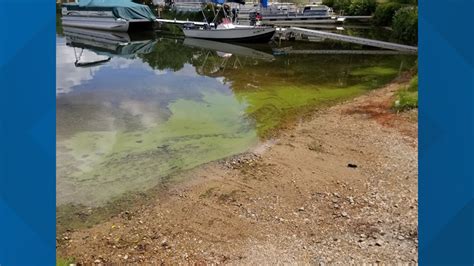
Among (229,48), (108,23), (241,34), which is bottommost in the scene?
(229,48)

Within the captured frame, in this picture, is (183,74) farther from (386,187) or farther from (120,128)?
(386,187)

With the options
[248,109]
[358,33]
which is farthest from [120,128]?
[358,33]

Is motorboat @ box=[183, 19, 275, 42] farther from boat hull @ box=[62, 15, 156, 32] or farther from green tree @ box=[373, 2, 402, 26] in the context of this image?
green tree @ box=[373, 2, 402, 26]

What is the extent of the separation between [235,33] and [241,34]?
0.54 m

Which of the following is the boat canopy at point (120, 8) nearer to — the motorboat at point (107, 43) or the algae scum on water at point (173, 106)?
the motorboat at point (107, 43)

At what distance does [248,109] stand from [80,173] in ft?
20.5

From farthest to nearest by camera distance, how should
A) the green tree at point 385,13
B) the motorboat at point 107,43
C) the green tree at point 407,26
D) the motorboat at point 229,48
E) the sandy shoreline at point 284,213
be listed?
the green tree at point 385,13, the green tree at point 407,26, the motorboat at point 107,43, the motorboat at point 229,48, the sandy shoreline at point 284,213

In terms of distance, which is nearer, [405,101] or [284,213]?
[284,213]

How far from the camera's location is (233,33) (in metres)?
30.9

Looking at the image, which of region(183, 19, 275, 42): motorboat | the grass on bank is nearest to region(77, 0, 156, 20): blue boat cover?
region(183, 19, 275, 42): motorboat

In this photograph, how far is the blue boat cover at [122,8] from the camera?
37.8 meters

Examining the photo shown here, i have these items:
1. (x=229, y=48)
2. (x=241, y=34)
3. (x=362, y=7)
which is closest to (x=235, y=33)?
(x=241, y=34)

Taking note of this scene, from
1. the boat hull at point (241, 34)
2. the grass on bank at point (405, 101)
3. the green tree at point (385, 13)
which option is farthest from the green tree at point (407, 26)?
the grass on bank at point (405, 101)

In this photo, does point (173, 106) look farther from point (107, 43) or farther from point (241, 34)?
point (107, 43)
